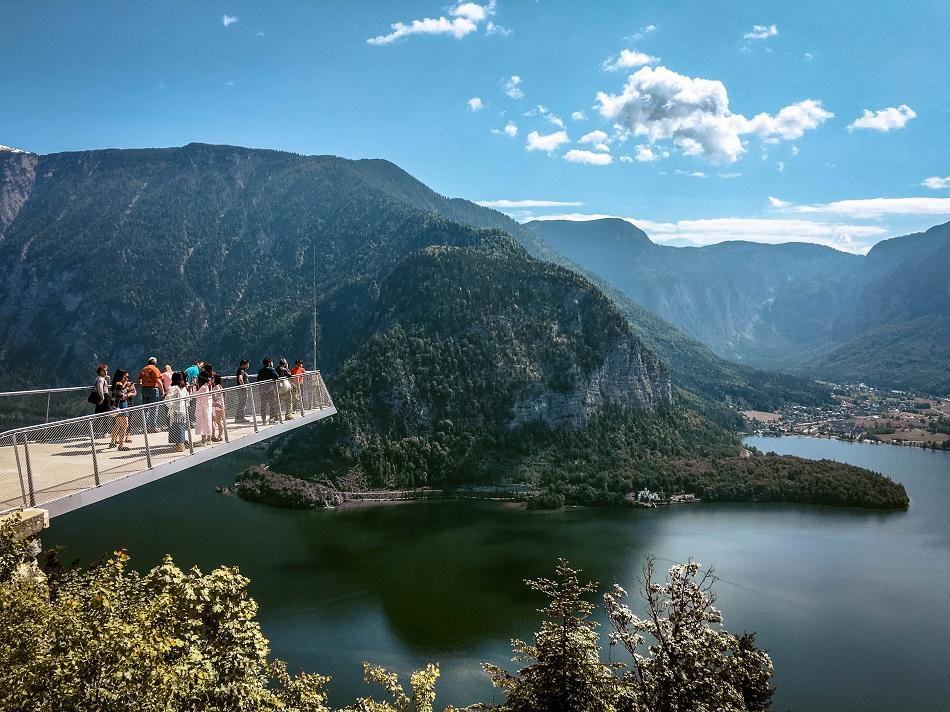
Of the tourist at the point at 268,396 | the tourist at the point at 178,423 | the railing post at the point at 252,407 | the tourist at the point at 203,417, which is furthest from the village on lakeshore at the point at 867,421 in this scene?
the tourist at the point at 178,423

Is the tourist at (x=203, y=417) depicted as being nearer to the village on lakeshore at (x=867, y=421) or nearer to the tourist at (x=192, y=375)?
the tourist at (x=192, y=375)

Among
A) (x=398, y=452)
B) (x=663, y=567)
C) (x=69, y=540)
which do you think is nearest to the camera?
(x=663, y=567)

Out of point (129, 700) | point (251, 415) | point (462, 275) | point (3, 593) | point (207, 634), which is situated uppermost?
point (462, 275)

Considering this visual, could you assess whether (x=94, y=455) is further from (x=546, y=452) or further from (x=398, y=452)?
(x=546, y=452)

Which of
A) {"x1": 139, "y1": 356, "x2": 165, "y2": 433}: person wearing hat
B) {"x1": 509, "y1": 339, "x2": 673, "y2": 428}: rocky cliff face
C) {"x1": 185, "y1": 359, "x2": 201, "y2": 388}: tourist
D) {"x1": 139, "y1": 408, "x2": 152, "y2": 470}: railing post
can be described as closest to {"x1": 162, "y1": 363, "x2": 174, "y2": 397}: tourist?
{"x1": 139, "y1": 356, "x2": 165, "y2": 433}: person wearing hat

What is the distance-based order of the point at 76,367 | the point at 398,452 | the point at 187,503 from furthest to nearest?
the point at 76,367, the point at 398,452, the point at 187,503

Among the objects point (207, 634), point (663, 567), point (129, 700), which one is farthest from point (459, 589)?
point (129, 700)

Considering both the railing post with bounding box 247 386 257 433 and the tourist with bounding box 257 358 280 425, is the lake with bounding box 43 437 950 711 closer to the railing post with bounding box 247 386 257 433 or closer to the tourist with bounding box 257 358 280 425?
the tourist with bounding box 257 358 280 425
